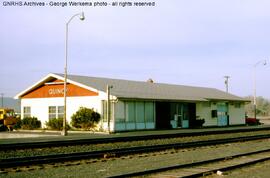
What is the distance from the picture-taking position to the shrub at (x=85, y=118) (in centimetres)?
3806

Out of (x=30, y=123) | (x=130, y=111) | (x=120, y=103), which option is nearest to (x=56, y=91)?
(x=30, y=123)

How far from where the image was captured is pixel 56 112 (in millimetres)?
41844

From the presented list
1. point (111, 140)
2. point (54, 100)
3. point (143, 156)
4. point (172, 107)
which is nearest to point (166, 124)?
point (172, 107)

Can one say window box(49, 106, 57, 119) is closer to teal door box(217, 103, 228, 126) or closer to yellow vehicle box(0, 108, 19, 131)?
yellow vehicle box(0, 108, 19, 131)

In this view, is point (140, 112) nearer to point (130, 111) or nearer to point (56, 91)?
point (130, 111)

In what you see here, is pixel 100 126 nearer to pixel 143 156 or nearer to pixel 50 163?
pixel 143 156

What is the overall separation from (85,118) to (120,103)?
10.3 ft

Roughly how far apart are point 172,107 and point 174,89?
807cm

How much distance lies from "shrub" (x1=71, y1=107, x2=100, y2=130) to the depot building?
557 mm

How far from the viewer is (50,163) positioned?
49.8 feet

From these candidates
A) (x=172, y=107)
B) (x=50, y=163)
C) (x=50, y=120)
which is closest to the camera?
(x=50, y=163)

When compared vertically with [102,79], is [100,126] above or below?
below

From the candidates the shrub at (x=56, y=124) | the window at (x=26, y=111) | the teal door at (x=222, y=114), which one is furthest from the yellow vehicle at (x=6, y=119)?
the teal door at (x=222, y=114)

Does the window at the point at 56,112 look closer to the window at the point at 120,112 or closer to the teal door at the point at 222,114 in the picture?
the window at the point at 120,112
